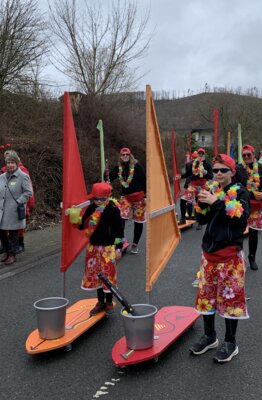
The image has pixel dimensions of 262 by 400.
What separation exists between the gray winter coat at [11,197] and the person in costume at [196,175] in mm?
4541

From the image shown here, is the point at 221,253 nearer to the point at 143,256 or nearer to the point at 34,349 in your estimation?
the point at 34,349

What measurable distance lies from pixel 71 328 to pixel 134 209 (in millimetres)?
4137

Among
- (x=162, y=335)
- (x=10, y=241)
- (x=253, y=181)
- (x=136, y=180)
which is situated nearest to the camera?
(x=162, y=335)

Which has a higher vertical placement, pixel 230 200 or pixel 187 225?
pixel 230 200

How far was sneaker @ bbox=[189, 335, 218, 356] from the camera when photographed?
395cm

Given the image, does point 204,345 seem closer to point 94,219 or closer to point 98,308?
point 98,308

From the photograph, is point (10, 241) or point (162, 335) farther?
point (10, 241)

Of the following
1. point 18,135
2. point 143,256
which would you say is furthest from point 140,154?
point 143,256

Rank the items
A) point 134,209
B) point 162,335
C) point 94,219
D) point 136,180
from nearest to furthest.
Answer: point 162,335, point 94,219, point 136,180, point 134,209

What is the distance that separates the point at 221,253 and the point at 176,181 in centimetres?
706

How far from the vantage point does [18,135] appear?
14031mm

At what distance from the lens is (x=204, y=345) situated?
13.1ft

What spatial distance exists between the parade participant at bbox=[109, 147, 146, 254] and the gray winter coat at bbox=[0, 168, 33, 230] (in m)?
1.72

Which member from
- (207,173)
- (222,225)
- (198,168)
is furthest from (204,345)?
(207,173)
